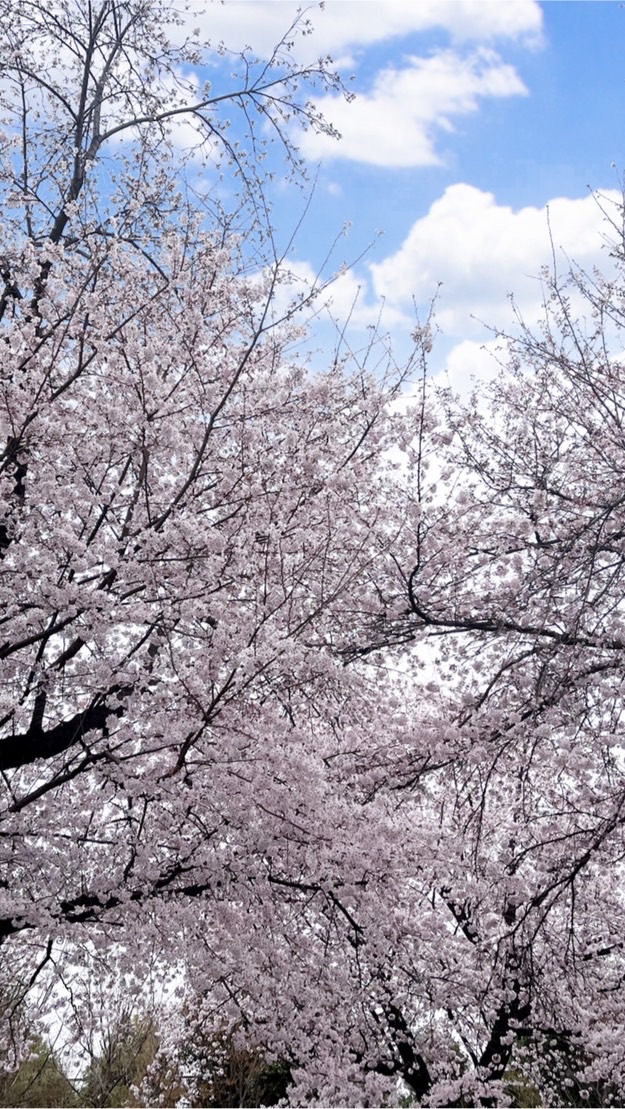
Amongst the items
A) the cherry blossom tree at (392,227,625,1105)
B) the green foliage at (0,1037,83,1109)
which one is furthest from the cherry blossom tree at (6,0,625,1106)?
the green foliage at (0,1037,83,1109)

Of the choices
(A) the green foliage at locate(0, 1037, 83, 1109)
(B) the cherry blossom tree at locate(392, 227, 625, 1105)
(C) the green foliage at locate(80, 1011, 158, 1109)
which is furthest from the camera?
(C) the green foliage at locate(80, 1011, 158, 1109)

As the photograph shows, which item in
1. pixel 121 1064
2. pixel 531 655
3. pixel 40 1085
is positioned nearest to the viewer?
pixel 531 655

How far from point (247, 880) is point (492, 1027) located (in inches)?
241

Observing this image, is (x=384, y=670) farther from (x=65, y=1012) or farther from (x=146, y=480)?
(x=65, y=1012)

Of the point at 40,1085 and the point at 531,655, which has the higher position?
the point at 531,655

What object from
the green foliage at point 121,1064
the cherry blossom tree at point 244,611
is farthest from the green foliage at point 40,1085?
the cherry blossom tree at point 244,611

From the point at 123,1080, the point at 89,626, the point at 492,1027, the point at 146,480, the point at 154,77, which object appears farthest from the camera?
Answer: the point at 123,1080

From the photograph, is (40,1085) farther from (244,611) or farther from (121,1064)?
(244,611)

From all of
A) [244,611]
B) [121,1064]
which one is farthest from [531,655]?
[121,1064]

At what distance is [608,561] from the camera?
712 centimetres

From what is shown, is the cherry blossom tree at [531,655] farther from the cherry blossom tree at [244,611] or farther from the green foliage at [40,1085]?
the green foliage at [40,1085]

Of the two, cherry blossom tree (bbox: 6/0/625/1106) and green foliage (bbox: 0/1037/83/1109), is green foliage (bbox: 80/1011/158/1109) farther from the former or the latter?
cherry blossom tree (bbox: 6/0/625/1106)

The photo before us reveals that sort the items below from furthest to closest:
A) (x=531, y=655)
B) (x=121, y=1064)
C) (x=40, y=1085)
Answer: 1. (x=40, y=1085)
2. (x=121, y=1064)
3. (x=531, y=655)

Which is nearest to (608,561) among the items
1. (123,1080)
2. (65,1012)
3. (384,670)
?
(384,670)
